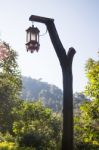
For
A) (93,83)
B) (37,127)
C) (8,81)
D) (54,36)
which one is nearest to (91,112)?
(93,83)

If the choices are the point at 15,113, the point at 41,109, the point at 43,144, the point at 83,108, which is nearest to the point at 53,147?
the point at 43,144

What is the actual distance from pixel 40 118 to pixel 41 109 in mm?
2127

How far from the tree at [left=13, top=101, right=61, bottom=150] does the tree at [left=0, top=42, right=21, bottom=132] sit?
4150 millimetres

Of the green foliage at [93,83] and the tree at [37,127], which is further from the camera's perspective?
the tree at [37,127]

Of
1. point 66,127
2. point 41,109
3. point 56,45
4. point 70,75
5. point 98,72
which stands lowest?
point 66,127

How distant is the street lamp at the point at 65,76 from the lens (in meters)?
7.30

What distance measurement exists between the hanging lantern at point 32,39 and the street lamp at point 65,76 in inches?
1.0

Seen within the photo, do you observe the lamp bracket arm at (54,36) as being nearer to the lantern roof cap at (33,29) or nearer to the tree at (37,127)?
the lantern roof cap at (33,29)

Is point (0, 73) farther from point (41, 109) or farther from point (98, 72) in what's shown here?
point (41, 109)

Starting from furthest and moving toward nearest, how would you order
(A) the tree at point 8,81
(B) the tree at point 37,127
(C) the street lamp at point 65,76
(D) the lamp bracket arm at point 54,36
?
1. (B) the tree at point 37,127
2. (A) the tree at point 8,81
3. (D) the lamp bracket arm at point 54,36
4. (C) the street lamp at point 65,76

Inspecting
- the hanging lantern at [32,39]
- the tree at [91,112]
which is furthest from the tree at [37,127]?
the hanging lantern at [32,39]

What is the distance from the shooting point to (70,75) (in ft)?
25.5

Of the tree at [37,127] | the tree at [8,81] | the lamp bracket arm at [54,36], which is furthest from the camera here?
the tree at [37,127]

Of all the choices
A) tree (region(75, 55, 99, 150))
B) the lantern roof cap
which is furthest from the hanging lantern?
tree (region(75, 55, 99, 150))
